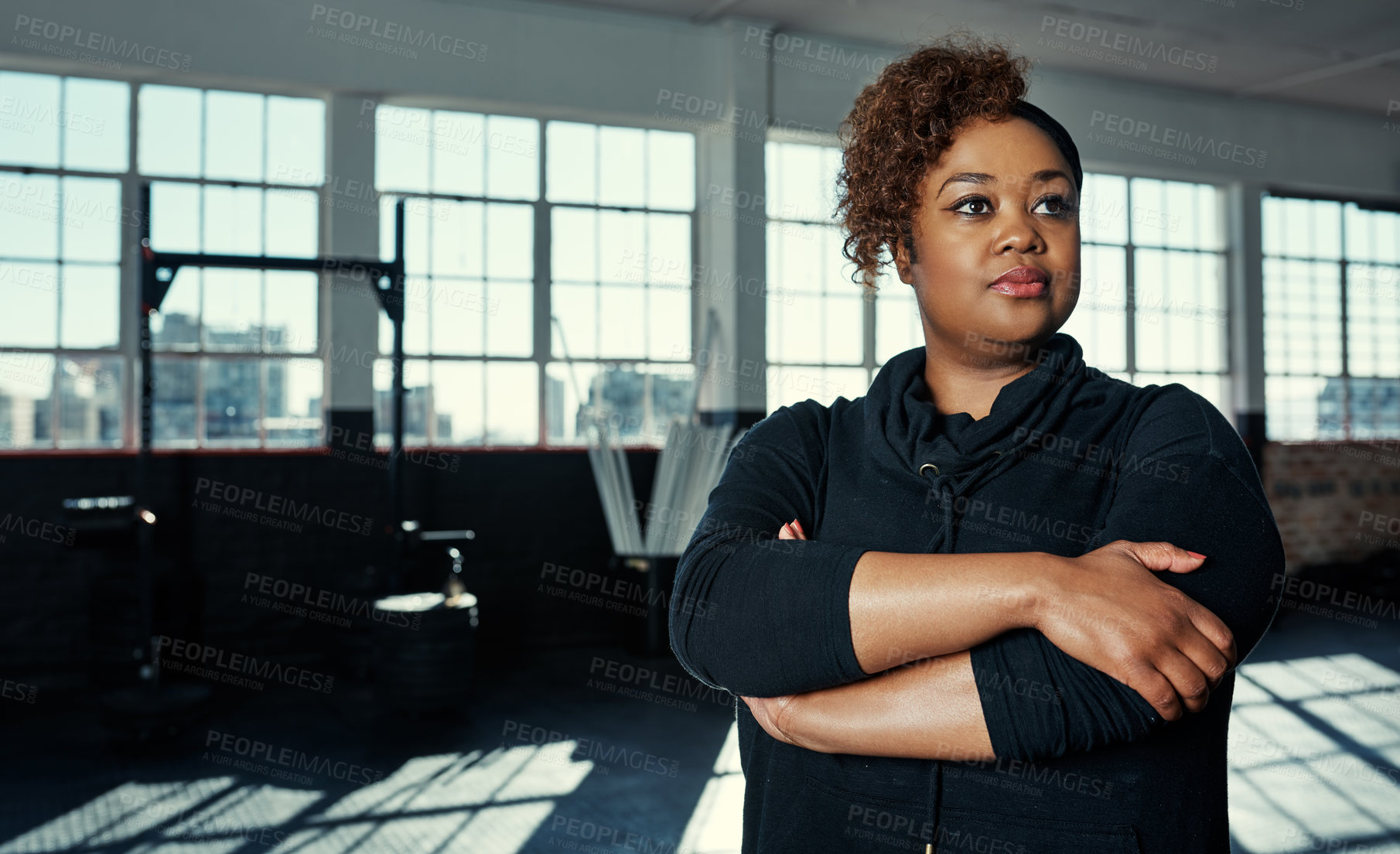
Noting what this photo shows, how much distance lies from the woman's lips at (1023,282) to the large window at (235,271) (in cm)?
512

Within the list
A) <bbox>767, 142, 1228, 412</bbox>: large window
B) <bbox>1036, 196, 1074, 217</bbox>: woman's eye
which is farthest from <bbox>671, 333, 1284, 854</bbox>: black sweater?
<bbox>767, 142, 1228, 412</bbox>: large window

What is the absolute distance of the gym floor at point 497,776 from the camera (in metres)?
3.24

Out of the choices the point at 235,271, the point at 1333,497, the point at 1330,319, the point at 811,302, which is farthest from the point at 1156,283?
the point at 235,271

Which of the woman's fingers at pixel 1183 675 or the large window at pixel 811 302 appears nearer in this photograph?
the woman's fingers at pixel 1183 675

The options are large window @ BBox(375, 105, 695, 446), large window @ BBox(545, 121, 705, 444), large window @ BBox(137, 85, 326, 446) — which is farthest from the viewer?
large window @ BBox(545, 121, 705, 444)

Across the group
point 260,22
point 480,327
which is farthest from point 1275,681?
point 260,22

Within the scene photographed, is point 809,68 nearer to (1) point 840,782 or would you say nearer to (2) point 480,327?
(2) point 480,327

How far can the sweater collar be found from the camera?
106 centimetres

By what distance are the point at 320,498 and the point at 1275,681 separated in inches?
207

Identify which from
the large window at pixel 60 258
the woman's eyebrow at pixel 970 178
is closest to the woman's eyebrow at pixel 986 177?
the woman's eyebrow at pixel 970 178

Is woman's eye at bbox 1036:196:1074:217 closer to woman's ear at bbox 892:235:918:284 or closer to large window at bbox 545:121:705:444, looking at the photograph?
woman's ear at bbox 892:235:918:284

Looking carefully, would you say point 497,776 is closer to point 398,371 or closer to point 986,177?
point 398,371

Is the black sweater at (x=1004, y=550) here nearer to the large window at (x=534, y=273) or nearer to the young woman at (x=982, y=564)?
the young woman at (x=982, y=564)

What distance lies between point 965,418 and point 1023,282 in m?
0.17
